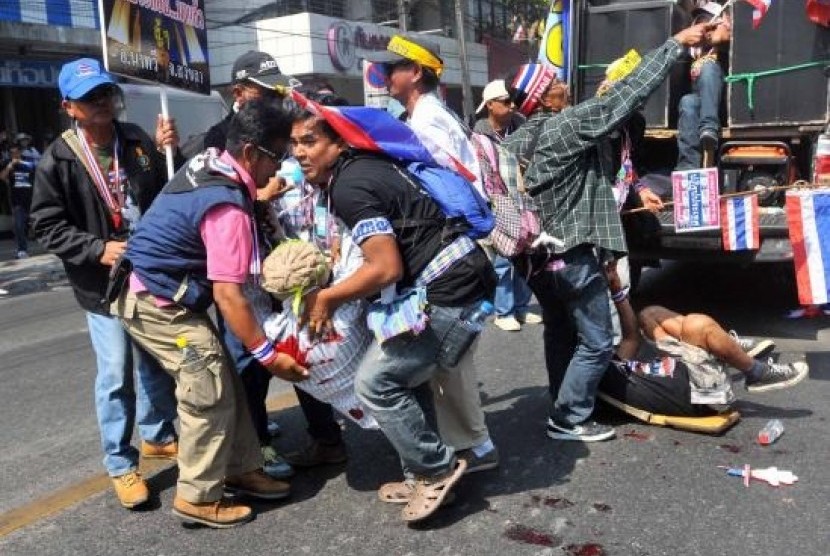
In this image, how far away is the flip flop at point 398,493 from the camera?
3.29m

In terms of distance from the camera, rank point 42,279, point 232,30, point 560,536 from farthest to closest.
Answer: point 232,30 → point 42,279 → point 560,536

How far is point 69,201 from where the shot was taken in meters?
3.44

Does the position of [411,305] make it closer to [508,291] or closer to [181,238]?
[181,238]

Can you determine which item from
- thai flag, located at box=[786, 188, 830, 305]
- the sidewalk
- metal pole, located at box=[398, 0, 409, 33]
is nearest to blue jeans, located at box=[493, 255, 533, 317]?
thai flag, located at box=[786, 188, 830, 305]

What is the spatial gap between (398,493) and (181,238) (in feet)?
4.29

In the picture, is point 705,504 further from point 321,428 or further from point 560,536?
point 321,428

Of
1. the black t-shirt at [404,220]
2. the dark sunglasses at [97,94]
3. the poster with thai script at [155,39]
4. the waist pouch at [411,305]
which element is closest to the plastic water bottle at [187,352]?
the waist pouch at [411,305]

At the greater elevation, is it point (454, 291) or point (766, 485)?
point (454, 291)

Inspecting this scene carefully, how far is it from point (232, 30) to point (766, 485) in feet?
66.3

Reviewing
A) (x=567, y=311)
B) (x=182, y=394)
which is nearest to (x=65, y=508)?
(x=182, y=394)

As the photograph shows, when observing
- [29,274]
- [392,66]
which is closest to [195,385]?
[392,66]

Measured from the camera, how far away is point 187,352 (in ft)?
10.2

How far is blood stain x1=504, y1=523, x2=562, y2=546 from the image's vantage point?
2945 millimetres

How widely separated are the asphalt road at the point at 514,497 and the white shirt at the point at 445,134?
1.26 metres
